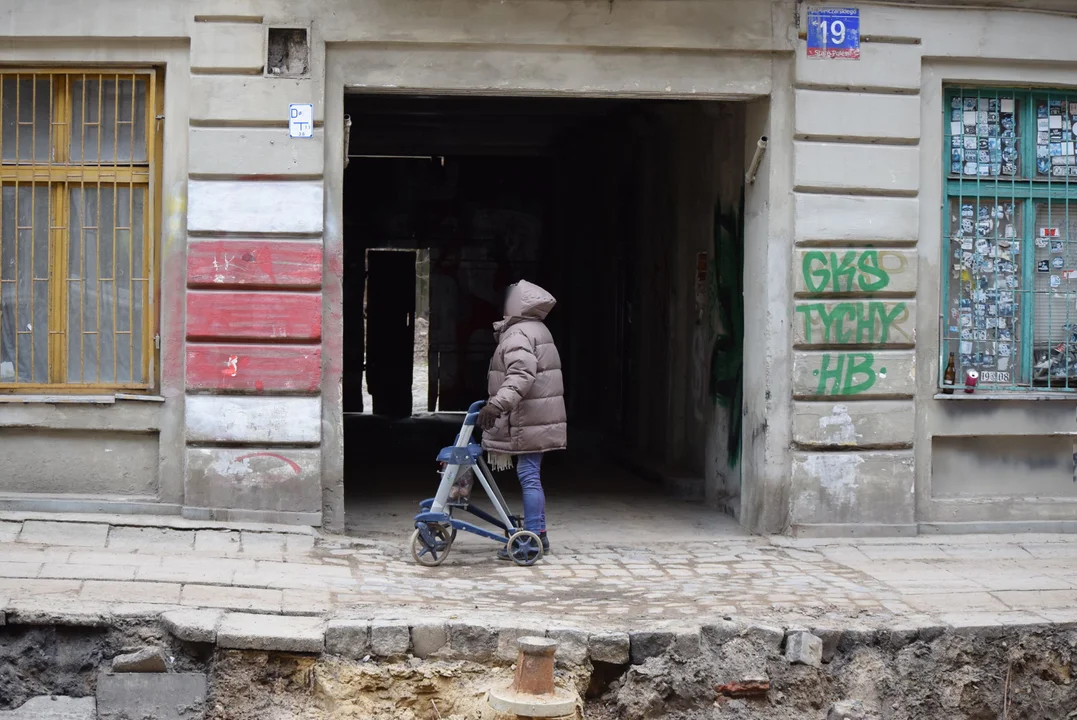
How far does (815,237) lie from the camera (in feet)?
27.8

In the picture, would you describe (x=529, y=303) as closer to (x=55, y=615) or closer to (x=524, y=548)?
(x=524, y=548)

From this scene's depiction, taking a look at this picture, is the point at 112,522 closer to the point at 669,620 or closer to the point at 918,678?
the point at 669,620

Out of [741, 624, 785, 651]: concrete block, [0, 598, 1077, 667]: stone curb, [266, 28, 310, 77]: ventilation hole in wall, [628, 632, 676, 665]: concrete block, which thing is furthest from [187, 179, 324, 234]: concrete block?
[741, 624, 785, 651]: concrete block

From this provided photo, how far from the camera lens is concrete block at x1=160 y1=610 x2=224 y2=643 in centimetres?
580

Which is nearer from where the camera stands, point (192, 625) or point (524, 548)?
point (192, 625)

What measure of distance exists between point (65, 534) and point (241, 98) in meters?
2.95

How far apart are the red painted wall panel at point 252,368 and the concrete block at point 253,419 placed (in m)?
0.08

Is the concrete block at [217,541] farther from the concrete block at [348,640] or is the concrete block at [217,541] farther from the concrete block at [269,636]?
the concrete block at [348,640]

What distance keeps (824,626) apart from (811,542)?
2.24 meters

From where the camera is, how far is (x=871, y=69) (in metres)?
8.51

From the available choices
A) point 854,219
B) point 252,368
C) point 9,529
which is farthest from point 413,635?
point 854,219

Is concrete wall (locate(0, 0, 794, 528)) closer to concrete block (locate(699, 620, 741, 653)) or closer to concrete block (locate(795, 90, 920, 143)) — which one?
concrete block (locate(795, 90, 920, 143))

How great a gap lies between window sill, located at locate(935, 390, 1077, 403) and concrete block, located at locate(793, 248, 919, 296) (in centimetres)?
82

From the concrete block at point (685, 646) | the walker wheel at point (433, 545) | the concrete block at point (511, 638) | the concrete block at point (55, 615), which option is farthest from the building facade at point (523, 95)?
the concrete block at point (685, 646)
